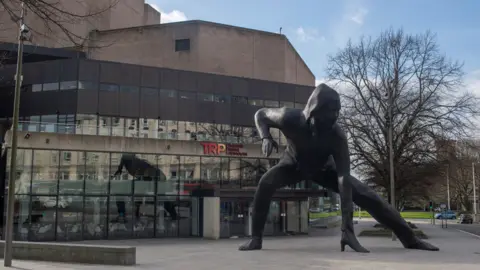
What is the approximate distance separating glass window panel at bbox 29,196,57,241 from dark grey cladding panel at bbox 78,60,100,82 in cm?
733

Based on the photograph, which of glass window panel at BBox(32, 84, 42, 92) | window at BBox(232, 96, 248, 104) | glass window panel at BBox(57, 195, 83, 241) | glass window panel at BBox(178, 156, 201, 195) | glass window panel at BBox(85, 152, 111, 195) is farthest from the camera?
window at BBox(232, 96, 248, 104)

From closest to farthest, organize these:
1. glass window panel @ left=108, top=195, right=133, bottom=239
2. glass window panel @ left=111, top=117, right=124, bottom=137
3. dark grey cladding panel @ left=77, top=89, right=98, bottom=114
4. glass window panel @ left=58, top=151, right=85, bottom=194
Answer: glass window panel @ left=58, top=151, right=85, bottom=194 < glass window panel @ left=108, top=195, right=133, bottom=239 < dark grey cladding panel @ left=77, top=89, right=98, bottom=114 < glass window panel @ left=111, top=117, right=124, bottom=137

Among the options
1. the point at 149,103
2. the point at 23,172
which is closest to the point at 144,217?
the point at 149,103

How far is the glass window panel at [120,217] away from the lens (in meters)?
29.7

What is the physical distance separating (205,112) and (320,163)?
50.2 feet

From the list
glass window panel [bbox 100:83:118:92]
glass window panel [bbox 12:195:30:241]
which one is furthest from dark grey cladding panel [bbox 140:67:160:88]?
glass window panel [bbox 12:195:30:241]

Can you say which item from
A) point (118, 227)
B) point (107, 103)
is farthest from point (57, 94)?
point (118, 227)

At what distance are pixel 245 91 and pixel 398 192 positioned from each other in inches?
565

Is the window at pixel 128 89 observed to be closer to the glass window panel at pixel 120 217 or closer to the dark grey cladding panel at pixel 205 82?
the dark grey cladding panel at pixel 205 82

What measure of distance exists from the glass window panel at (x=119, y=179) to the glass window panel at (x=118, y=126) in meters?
1.25

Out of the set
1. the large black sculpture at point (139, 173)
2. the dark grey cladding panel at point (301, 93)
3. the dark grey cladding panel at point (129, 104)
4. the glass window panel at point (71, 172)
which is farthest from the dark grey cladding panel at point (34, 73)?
the dark grey cladding panel at point (301, 93)

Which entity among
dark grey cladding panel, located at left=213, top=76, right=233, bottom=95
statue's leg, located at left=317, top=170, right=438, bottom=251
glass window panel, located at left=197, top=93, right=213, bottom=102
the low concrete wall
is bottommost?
the low concrete wall

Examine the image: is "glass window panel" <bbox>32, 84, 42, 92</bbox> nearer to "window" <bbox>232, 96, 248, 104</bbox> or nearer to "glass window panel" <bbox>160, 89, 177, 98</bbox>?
"glass window panel" <bbox>160, 89, 177, 98</bbox>

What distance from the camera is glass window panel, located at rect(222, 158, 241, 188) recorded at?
108ft
